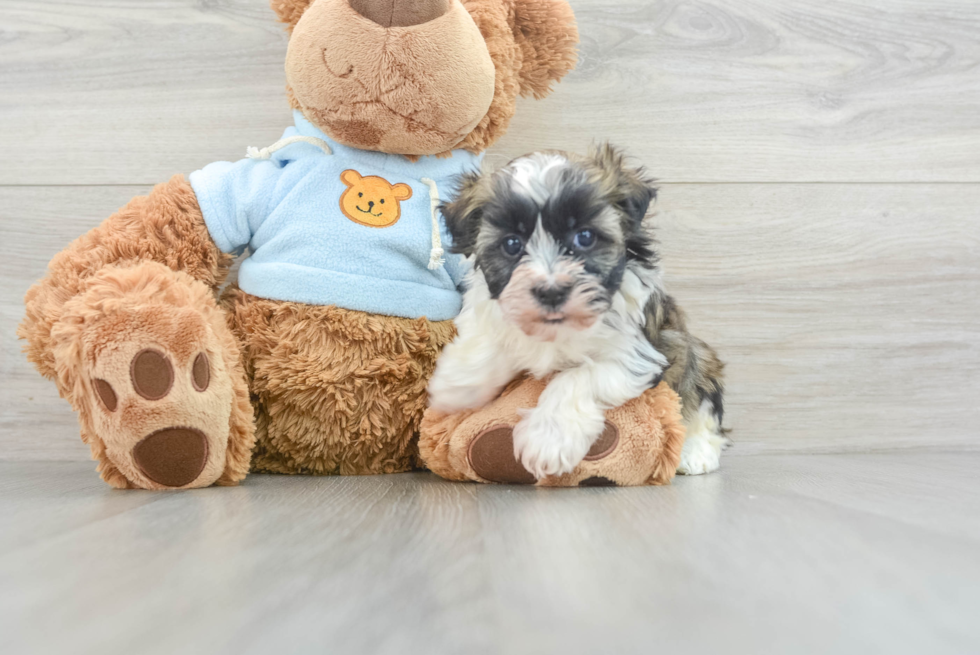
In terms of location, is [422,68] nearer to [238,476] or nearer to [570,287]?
[570,287]

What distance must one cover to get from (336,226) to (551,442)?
1.72 feet

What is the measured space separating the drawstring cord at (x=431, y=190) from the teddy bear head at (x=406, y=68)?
5 centimetres

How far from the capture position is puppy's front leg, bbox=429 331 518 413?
121 centimetres

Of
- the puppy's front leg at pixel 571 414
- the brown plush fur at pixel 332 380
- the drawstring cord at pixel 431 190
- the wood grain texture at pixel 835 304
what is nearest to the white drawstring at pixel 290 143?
the drawstring cord at pixel 431 190

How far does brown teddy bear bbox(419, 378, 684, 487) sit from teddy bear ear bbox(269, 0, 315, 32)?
2.52 feet

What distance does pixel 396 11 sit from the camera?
1173mm

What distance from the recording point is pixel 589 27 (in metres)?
1.68

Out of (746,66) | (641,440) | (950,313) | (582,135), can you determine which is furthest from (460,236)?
(950,313)

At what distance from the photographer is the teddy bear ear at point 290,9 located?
135cm

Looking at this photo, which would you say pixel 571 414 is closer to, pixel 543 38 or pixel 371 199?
pixel 371 199

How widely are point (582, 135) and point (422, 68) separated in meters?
0.59

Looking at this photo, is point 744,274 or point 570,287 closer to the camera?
point 570,287

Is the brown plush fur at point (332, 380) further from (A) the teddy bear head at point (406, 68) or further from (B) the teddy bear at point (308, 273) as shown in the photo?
(A) the teddy bear head at point (406, 68)

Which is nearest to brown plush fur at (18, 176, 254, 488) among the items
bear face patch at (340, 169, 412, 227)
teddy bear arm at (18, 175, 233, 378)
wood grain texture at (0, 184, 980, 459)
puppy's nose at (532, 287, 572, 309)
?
teddy bear arm at (18, 175, 233, 378)
